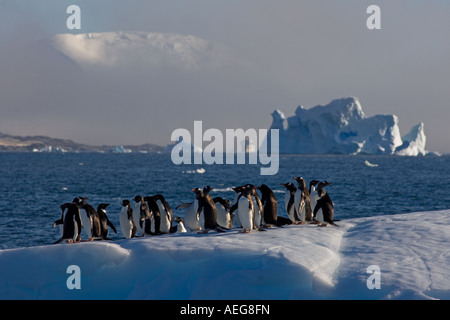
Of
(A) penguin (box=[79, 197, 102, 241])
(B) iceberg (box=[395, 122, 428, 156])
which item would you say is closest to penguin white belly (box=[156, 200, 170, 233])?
(A) penguin (box=[79, 197, 102, 241])

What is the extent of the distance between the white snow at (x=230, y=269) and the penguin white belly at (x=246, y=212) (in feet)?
2.99

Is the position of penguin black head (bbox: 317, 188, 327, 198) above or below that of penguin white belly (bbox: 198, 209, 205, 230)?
above

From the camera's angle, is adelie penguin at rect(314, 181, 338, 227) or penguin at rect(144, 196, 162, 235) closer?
adelie penguin at rect(314, 181, 338, 227)

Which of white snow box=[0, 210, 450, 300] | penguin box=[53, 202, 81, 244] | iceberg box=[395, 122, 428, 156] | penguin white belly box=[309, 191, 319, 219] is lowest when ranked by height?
white snow box=[0, 210, 450, 300]

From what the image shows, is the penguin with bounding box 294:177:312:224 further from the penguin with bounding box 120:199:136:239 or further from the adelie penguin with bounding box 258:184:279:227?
the penguin with bounding box 120:199:136:239

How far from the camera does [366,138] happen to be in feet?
376

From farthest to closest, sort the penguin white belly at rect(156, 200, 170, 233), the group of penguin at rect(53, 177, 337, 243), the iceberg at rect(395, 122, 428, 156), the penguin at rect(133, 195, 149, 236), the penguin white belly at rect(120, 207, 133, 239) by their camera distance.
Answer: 1. the iceberg at rect(395, 122, 428, 156)
2. the penguin white belly at rect(120, 207, 133, 239)
3. the penguin white belly at rect(156, 200, 170, 233)
4. the penguin at rect(133, 195, 149, 236)
5. the group of penguin at rect(53, 177, 337, 243)

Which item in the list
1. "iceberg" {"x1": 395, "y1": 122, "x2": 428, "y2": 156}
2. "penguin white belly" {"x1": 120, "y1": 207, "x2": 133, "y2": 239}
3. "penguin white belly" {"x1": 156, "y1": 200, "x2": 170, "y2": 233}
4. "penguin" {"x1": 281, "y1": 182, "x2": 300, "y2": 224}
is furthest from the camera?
"iceberg" {"x1": 395, "y1": 122, "x2": 428, "y2": 156}

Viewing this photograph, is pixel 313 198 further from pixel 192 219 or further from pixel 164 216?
pixel 164 216

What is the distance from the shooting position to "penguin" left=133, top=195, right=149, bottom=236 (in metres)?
12.8

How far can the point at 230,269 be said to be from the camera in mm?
8383

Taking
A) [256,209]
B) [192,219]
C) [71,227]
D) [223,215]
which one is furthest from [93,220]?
[256,209]
